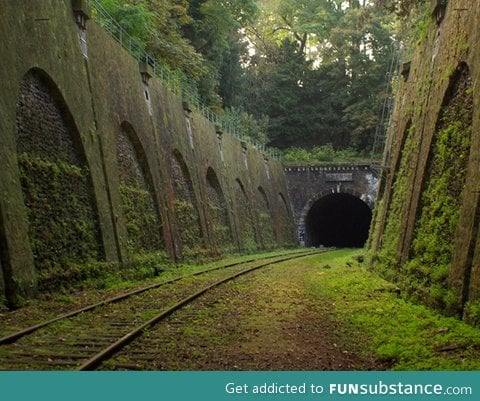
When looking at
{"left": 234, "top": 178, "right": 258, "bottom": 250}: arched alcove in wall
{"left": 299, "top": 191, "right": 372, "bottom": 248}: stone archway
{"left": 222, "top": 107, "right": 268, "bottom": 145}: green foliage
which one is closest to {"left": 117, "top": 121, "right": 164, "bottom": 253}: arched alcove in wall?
{"left": 234, "top": 178, "right": 258, "bottom": 250}: arched alcove in wall

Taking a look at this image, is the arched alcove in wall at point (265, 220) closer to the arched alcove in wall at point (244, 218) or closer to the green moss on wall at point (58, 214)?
the arched alcove in wall at point (244, 218)

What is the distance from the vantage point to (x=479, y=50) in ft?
31.4

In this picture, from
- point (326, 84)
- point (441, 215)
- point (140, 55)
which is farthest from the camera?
point (326, 84)

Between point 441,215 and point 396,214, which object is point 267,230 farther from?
point 441,215

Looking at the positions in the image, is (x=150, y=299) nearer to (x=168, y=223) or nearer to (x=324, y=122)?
(x=168, y=223)

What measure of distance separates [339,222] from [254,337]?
137ft

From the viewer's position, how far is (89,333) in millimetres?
7410

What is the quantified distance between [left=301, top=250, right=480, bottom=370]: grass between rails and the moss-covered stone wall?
0.41 meters

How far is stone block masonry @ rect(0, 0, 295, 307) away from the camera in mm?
10320

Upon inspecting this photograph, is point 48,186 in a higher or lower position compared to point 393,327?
higher

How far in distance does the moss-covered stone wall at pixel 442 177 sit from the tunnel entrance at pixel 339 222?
2709 centimetres

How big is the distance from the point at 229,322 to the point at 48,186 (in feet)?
18.2

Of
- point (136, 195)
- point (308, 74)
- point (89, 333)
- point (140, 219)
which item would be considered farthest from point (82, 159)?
point (308, 74)

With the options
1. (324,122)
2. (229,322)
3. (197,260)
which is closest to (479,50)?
(229,322)
